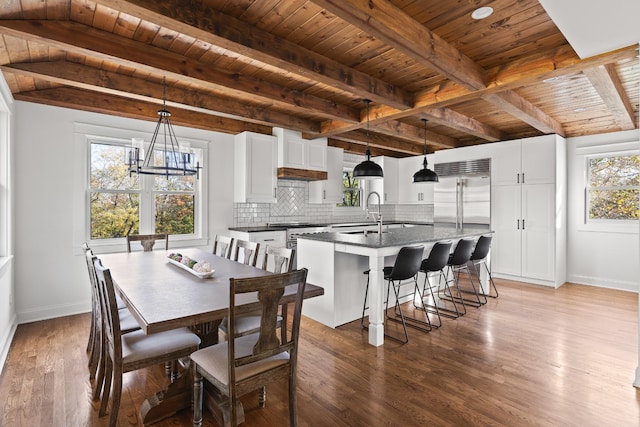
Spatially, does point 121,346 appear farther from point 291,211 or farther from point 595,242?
point 595,242

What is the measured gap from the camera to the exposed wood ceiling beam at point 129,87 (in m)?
3.01

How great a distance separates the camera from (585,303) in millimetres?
4473

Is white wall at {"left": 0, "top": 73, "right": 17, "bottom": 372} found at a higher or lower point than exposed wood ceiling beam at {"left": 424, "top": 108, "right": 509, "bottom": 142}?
lower

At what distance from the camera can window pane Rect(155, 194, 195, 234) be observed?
15.4 feet

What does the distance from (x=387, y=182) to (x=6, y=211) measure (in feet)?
20.3

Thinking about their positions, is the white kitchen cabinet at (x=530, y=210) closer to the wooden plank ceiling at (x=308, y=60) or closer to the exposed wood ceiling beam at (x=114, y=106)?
the wooden plank ceiling at (x=308, y=60)

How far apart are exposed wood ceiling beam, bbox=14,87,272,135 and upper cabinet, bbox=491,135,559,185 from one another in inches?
177

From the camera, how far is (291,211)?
618cm

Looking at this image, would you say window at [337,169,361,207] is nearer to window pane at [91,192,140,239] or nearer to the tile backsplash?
the tile backsplash

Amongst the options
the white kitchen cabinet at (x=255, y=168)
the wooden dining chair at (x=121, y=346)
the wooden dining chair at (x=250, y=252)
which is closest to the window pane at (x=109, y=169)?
the white kitchen cabinet at (x=255, y=168)

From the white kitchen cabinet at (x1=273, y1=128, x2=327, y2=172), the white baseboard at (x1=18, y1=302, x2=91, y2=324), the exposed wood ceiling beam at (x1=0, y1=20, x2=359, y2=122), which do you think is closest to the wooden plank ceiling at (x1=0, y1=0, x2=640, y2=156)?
the exposed wood ceiling beam at (x1=0, y1=20, x2=359, y2=122)

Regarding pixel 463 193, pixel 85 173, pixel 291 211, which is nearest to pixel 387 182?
pixel 463 193

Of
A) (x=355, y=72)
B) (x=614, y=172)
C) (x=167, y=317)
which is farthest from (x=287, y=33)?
(x=614, y=172)

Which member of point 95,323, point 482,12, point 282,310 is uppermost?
point 482,12
